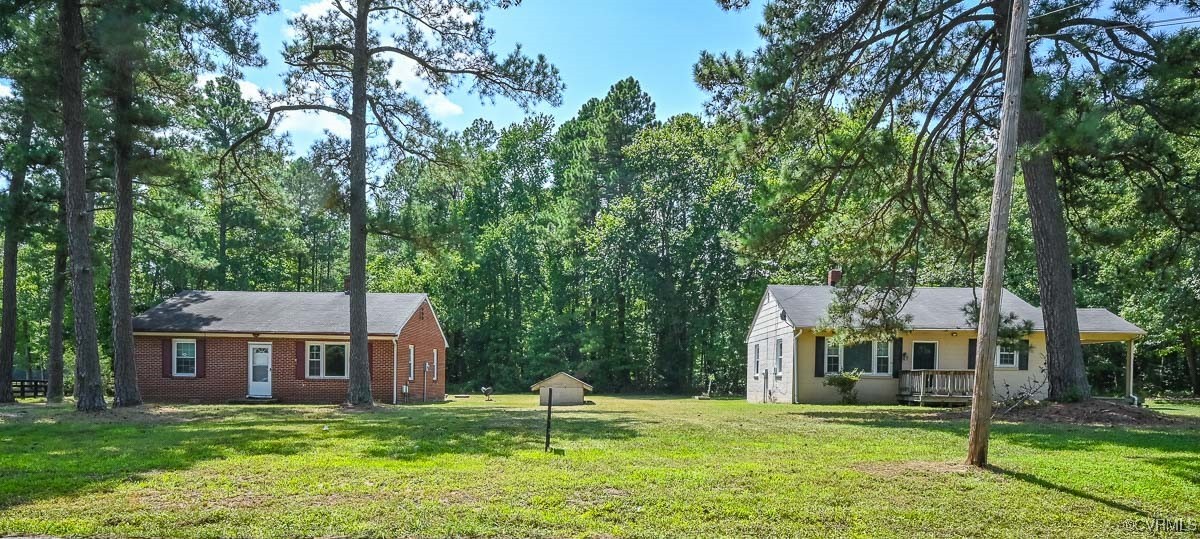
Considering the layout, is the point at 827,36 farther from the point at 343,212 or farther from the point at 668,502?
the point at 343,212

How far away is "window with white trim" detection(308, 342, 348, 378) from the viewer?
24.1 m

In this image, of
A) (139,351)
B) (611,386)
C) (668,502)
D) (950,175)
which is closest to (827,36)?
(950,175)

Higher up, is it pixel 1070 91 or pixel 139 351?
pixel 1070 91

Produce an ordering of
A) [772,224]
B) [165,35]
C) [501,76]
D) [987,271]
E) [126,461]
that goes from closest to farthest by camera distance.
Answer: [987,271]
[126,461]
[772,224]
[165,35]
[501,76]

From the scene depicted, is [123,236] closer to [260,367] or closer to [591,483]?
[260,367]

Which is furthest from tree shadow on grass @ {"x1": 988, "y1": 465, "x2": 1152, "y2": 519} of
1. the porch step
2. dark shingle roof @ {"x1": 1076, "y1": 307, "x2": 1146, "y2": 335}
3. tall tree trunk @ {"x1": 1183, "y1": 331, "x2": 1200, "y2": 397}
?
tall tree trunk @ {"x1": 1183, "y1": 331, "x2": 1200, "y2": 397}

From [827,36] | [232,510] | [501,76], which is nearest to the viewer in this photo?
[232,510]

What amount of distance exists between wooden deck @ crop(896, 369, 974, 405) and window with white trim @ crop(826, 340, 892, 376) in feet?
4.03

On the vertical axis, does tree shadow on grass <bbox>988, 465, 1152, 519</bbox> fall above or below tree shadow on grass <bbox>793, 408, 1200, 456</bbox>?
above

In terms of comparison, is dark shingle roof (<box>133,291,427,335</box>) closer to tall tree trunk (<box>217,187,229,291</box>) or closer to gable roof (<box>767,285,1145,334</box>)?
gable roof (<box>767,285,1145,334</box>)

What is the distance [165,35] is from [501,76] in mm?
6873

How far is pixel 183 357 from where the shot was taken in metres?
24.2

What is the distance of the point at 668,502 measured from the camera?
6219 mm

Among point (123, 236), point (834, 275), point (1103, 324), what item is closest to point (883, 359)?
point (834, 275)
